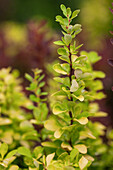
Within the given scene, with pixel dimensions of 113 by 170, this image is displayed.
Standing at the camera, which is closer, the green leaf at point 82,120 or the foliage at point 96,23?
the green leaf at point 82,120

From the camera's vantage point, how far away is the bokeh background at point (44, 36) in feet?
4.42

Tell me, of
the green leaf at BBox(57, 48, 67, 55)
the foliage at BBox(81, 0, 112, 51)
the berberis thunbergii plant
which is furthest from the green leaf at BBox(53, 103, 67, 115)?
the foliage at BBox(81, 0, 112, 51)

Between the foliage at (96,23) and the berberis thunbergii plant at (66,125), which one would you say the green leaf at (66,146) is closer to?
the berberis thunbergii plant at (66,125)

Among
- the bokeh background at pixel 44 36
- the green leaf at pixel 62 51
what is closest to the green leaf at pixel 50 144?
the green leaf at pixel 62 51

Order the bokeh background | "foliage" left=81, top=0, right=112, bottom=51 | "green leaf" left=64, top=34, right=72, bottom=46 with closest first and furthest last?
1. "green leaf" left=64, top=34, right=72, bottom=46
2. the bokeh background
3. "foliage" left=81, top=0, right=112, bottom=51

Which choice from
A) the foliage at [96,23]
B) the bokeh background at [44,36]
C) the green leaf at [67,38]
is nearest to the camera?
the green leaf at [67,38]

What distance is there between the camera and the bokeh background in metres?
1.35

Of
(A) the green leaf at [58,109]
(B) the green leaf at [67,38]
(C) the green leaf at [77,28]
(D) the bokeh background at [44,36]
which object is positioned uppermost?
(D) the bokeh background at [44,36]

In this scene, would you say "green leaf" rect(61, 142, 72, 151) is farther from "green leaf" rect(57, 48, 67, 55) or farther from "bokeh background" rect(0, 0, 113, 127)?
"bokeh background" rect(0, 0, 113, 127)

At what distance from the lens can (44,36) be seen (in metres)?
1.42

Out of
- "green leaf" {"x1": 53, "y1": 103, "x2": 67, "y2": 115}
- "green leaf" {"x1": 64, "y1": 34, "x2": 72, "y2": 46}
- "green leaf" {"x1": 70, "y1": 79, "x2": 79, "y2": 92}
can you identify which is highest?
"green leaf" {"x1": 64, "y1": 34, "x2": 72, "y2": 46}

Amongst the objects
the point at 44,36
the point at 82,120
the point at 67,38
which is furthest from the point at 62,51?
the point at 44,36

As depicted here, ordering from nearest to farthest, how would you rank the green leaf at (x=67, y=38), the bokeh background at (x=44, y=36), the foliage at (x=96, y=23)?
1. the green leaf at (x=67, y=38)
2. the bokeh background at (x=44, y=36)
3. the foliage at (x=96, y=23)

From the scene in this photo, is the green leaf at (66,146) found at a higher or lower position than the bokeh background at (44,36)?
lower
